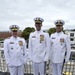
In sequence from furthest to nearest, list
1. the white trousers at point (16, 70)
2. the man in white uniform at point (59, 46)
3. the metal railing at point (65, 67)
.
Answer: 1. the metal railing at point (65, 67)
2. the white trousers at point (16, 70)
3. the man in white uniform at point (59, 46)

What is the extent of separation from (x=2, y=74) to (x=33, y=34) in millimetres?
2072

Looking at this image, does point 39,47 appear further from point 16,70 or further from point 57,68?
point 16,70

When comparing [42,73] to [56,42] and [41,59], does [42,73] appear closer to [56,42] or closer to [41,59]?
[41,59]

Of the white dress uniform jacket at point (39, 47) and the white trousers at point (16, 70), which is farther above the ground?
the white dress uniform jacket at point (39, 47)

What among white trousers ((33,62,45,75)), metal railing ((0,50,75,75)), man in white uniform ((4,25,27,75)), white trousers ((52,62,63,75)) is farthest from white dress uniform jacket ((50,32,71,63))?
metal railing ((0,50,75,75))

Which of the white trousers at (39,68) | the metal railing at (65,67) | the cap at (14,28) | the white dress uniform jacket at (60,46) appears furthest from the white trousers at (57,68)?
the cap at (14,28)

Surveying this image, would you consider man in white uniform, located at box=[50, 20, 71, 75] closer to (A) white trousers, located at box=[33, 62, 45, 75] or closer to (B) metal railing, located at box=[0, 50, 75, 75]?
(A) white trousers, located at box=[33, 62, 45, 75]

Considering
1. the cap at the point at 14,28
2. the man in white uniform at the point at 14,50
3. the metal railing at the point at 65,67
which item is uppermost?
the cap at the point at 14,28

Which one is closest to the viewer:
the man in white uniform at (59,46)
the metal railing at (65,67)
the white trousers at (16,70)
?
the man in white uniform at (59,46)

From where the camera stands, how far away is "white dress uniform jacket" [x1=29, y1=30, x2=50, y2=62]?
5051 millimetres

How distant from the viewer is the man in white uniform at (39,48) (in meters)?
5.05

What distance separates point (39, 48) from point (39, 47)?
0.02 metres

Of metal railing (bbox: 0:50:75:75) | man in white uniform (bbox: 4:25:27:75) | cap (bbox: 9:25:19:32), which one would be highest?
A: cap (bbox: 9:25:19:32)

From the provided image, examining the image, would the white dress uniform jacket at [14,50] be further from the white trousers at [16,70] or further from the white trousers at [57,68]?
the white trousers at [57,68]
